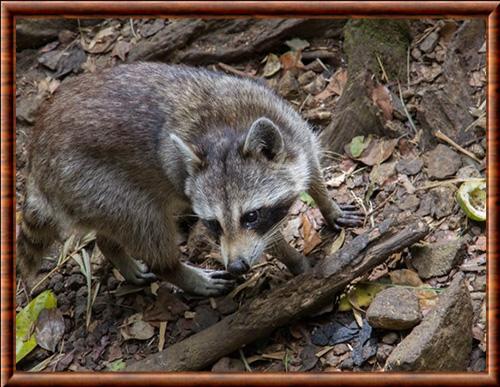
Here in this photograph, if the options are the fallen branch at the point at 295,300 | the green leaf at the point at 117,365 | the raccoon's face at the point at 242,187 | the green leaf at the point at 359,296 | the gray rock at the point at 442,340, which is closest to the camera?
the gray rock at the point at 442,340

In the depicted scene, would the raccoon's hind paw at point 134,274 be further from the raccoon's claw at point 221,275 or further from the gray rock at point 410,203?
the gray rock at point 410,203

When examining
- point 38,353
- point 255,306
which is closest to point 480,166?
point 255,306

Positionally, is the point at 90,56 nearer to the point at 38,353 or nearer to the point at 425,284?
the point at 38,353

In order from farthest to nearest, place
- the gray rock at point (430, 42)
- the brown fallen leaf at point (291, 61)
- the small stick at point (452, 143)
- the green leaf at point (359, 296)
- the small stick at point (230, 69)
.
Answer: the small stick at point (230, 69), the brown fallen leaf at point (291, 61), the gray rock at point (430, 42), the small stick at point (452, 143), the green leaf at point (359, 296)

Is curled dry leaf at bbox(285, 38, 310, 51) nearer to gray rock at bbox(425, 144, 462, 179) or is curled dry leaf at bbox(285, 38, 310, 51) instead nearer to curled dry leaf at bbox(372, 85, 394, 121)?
curled dry leaf at bbox(372, 85, 394, 121)

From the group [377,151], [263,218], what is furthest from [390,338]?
[377,151]

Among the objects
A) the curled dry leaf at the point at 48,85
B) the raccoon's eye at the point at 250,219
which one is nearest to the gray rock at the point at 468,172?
the raccoon's eye at the point at 250,219

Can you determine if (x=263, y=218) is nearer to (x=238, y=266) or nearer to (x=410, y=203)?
(x=238, y=266)
